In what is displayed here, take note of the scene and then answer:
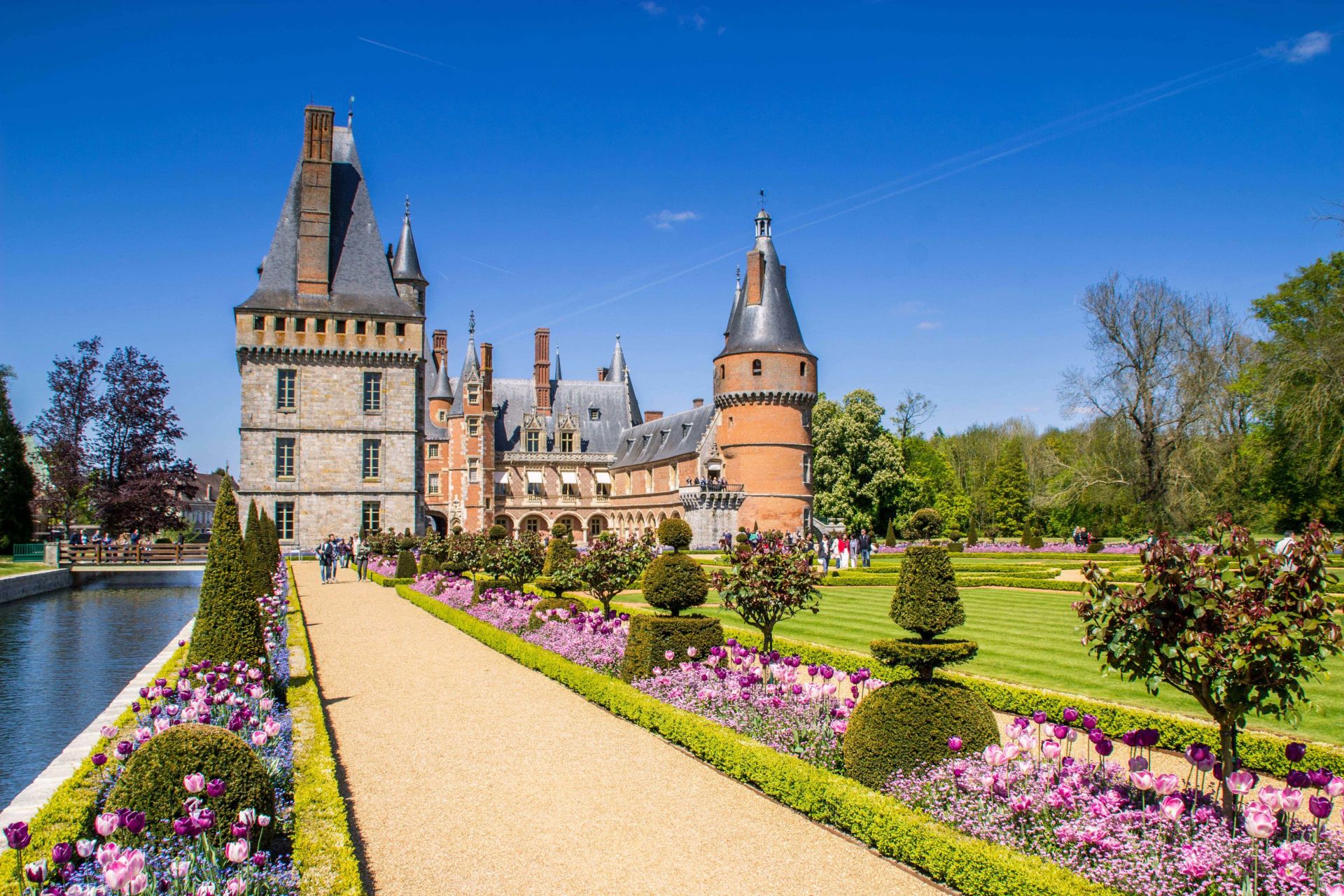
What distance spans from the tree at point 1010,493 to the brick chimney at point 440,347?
38747mm

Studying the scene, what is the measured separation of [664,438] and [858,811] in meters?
44.8

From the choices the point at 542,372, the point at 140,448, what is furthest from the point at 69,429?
the point at 542,372

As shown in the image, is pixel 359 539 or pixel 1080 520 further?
pixel 1080 520

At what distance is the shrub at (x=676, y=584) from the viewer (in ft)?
36.0

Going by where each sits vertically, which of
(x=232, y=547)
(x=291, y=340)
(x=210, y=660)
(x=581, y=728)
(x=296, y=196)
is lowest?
(x=581, y=728)

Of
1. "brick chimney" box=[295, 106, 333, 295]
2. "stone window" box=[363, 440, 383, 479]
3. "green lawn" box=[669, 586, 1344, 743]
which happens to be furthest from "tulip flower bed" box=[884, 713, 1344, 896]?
"brick chimney" box=[295, 106, 333, 295]

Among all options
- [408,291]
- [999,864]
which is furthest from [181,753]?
[408,291]

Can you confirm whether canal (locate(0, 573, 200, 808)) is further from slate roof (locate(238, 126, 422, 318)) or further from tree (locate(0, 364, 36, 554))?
tree (locate(0, 364, 36, 554))

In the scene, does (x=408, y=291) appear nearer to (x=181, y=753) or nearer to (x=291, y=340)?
(x=291, y=340)

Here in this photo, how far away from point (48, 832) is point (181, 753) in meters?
1.33

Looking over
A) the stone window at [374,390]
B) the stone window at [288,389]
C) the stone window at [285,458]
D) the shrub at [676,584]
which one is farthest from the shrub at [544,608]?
the stone window at [288,389]

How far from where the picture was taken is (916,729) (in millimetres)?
6520

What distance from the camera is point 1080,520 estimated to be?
5819cm

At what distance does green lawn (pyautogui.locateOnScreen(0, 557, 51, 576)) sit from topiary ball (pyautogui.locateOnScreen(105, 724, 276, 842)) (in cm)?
2771
